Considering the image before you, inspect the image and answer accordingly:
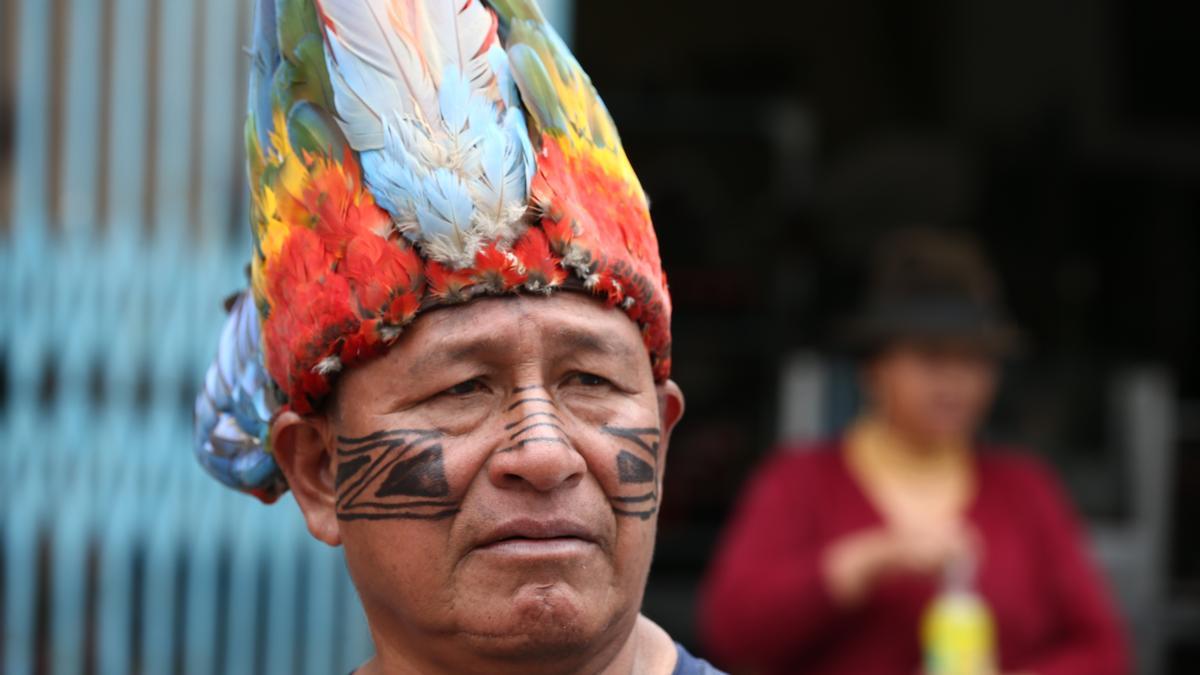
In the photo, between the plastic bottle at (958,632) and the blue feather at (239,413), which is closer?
the blue feather at (239,413)

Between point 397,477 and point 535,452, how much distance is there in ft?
Answer: 0.51

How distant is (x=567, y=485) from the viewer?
57.1 inches

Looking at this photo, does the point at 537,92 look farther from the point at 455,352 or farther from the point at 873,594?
the point at 873,594

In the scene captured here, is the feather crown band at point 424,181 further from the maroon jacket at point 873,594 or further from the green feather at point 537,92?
the maroon jacket at point 873,594

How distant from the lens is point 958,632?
2.93 meters

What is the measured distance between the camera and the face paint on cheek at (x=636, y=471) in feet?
4.91

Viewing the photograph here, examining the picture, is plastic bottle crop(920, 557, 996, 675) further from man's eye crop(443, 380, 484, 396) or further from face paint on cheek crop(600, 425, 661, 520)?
man's eye crop(443, 380, 484, 396)

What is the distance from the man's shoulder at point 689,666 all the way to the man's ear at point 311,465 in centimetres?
39

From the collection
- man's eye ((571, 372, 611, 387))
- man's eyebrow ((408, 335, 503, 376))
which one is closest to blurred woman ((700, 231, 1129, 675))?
man's eye ((571, 372, 611, 387))

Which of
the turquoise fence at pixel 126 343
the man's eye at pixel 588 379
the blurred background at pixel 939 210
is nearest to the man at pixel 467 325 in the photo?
the man's eye at pixel 588 379

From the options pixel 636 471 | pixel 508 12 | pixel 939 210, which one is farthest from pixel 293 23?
pixel 939 210

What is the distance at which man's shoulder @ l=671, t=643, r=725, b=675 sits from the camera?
5.23ft

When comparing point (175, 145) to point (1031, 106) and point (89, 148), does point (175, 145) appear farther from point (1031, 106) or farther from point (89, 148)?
point (1031, 106)

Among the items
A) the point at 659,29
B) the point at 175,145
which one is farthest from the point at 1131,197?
the point at 175,145
